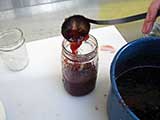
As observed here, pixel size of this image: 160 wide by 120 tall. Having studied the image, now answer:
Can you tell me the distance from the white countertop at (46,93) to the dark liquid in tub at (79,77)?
3cm

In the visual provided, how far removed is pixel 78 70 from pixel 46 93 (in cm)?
11

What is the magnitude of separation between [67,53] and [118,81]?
0.12 m

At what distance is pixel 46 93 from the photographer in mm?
587

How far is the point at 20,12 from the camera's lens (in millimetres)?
1072

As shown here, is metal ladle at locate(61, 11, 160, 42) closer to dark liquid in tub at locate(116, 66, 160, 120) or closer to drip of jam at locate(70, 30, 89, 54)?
drip of jam at locate(70, 30, 89, 54)

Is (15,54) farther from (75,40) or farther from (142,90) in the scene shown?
(142,90)

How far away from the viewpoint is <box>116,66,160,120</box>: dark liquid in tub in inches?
18.7

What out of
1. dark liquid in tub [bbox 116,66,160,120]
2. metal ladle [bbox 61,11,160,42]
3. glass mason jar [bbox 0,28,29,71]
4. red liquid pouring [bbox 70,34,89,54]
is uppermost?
metal ladle [bbox 61,11,160,42]

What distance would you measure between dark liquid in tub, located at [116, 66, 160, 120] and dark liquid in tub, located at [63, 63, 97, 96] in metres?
0.07

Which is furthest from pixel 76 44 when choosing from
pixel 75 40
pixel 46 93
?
pixel 46 93

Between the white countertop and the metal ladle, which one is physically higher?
the metal ladle

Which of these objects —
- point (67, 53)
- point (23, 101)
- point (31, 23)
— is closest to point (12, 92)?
point (23, 101)

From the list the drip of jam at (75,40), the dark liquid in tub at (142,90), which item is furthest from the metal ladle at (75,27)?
the dark liquid in tub at (142,90)

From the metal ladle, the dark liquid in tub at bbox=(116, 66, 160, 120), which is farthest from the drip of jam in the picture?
the dark liquid in tub at bbox=(116, 66, 160, 120)
